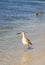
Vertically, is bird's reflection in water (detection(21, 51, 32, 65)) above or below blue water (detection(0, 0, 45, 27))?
below

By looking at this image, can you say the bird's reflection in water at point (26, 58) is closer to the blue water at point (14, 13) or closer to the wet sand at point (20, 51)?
the wet sand at point (20, 51)

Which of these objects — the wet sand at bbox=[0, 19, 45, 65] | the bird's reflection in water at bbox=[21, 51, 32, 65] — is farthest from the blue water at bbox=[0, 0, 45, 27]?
the bird's reflection in water at bbox=[21, 51, 32, 65]

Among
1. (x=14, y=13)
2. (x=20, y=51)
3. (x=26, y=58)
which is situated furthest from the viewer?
(x=14, y=13)

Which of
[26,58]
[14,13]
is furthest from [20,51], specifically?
[14,13]

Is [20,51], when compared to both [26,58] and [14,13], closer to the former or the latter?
[26,58]

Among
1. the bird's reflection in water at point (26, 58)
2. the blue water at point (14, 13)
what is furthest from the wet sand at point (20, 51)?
the blue water at point (14, 13)

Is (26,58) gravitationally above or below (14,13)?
below

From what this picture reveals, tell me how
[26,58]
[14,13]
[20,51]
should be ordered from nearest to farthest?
[26,58] < [20,51] < [14,13]

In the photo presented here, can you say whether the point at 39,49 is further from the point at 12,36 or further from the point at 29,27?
the point at 29,27

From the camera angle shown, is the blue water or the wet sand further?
the blue water

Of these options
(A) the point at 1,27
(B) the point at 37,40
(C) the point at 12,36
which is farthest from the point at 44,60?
(A) the point at 1,27

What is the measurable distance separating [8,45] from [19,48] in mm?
500

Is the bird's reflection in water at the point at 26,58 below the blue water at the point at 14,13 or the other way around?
below

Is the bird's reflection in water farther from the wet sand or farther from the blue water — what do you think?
the blue water
